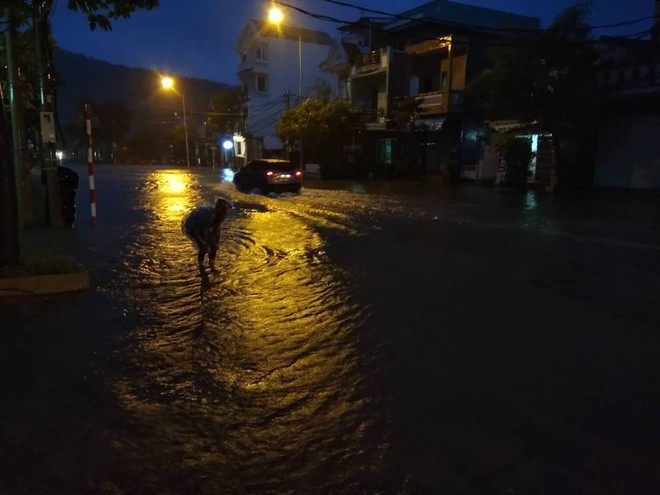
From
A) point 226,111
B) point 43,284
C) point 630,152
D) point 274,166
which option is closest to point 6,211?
point 43,284

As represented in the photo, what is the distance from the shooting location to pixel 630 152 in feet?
76.8

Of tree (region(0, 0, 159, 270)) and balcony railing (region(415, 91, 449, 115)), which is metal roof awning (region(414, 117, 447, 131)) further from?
tree (region(0, 0, 159, 270))

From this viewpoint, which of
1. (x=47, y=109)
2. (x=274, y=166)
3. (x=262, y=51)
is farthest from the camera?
(x=262, y=51)

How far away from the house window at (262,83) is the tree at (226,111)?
7.80 ft

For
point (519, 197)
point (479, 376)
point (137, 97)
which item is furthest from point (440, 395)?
point (137, 97)

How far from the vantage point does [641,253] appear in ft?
34.0

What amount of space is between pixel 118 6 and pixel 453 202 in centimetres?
1494

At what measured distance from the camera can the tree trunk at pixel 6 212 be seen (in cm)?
706

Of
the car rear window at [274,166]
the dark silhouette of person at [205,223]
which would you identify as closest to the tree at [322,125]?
the car rear window at [274,166]

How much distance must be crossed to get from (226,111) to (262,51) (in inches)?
274

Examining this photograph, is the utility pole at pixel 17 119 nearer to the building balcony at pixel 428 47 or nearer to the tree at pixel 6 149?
the tree at pixel 6 149

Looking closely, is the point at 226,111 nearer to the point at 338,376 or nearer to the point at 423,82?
the point at 423,82

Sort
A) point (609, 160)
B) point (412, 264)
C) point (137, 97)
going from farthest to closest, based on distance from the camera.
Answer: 1. point (137, 97)
2. point (609, 160)
3. point (412, 264)

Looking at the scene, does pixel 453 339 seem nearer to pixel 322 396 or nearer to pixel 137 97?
pixel 322 396
